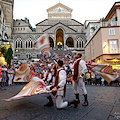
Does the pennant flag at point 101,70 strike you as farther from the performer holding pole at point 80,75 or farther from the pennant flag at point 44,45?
the pennant flag at point 44,45

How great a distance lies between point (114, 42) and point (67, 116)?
16.4 metres

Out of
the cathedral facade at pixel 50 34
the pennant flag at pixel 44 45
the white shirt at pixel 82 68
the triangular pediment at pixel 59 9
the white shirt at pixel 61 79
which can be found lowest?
the white shirt at pixel 61 79

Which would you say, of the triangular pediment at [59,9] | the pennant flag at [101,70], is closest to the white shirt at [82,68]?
the pennant flag at [101,70]

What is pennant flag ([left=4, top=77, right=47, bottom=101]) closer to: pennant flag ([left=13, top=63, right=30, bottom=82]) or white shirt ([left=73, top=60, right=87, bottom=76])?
white shirt ([left=73, top=60, right=87, bottom=76])

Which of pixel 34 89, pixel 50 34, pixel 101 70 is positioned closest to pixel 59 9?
pixel 50 34

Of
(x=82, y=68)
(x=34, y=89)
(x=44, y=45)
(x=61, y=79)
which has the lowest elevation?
(x=34, y=89)

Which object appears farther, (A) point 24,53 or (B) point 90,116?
(A) point 24,53

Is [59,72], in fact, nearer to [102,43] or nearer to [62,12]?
[102,43]

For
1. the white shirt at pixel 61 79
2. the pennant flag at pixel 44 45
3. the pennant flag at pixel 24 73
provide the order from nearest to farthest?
the white shirt at pixel 61 79, the pennant flag at pixel 44 45, the pennant flag at pixel 24 73

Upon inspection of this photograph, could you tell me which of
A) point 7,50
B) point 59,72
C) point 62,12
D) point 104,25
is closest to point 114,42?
point 104,25

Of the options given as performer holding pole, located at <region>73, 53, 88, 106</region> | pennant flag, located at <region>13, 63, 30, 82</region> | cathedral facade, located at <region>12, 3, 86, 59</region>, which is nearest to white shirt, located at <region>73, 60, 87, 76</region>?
performer holding pole, located at <region>73, 53, 88, 106</region>

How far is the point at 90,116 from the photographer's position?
2.58 m

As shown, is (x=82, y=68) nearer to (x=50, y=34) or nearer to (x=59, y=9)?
(x=50, y=34)

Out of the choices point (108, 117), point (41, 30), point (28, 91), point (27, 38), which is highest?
point (41, 30)
